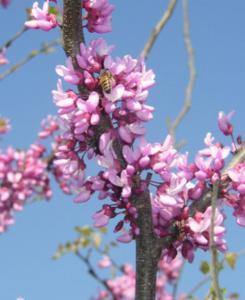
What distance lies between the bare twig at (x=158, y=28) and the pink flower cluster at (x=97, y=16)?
0.33 metres

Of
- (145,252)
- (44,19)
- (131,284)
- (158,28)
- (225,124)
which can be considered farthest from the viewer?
(131,284)

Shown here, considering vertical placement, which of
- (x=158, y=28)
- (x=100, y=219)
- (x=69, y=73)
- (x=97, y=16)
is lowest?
(x=100, y=219)

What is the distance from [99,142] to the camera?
8.87 feet

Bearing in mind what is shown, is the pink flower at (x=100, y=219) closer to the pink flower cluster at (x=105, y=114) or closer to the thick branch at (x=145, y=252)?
the pink flower cluster at (x=105, y=114)

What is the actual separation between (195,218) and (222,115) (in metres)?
0.76

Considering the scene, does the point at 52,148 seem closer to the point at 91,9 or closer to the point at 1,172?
the point at 1,172

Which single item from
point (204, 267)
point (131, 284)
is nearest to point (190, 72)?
point (204, 267)

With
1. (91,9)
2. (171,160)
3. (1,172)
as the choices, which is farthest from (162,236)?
(1,172)

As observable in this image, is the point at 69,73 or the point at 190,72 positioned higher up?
the point at 190,72

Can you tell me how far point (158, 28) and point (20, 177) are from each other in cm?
781

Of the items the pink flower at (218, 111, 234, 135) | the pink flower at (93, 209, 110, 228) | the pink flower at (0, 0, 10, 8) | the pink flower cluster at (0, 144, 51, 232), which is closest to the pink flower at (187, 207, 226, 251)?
the pink flower at (93, 209, 110, 228)

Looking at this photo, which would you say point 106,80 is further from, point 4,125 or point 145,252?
point 4,125

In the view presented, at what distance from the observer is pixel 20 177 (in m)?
10.9

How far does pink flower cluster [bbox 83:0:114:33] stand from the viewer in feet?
9.55
